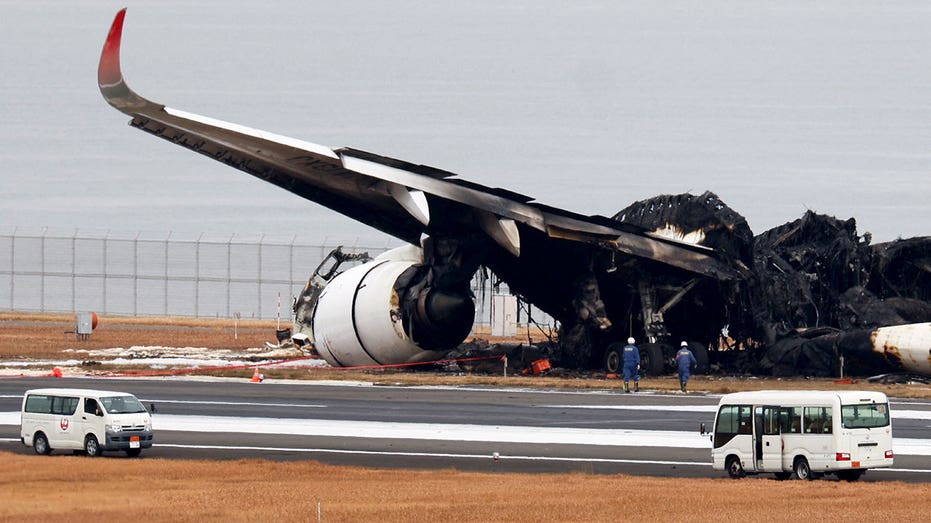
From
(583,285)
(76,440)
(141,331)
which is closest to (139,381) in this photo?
(583,285)

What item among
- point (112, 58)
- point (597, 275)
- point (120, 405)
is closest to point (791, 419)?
point (120, 405)

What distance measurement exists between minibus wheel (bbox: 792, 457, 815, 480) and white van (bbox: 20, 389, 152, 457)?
50.1 feet

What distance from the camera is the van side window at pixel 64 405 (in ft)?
115

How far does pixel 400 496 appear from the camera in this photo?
27.1 m

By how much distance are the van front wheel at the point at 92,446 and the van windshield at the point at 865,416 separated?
17.3 m

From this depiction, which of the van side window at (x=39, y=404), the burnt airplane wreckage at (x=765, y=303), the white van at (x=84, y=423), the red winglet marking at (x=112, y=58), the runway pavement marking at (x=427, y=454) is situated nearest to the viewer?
the runway pavement marking at (x=427, y=454)

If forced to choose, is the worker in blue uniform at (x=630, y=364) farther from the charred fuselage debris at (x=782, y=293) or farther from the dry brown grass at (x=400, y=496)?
the dry brown grass at (x=400, y=496)

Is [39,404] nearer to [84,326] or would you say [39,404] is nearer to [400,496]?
[400,496]

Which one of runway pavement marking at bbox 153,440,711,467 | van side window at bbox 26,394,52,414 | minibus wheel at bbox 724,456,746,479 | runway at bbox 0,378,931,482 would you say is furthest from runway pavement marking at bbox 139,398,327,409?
minibus wheel at bbox 724,456,746,479

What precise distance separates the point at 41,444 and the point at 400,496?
40.1 ft

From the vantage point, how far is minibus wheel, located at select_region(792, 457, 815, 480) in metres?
30.1

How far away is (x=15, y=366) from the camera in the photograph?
63438mm

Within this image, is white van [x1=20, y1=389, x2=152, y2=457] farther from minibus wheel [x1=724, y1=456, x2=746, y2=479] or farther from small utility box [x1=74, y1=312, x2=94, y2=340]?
small utility box [x1=74, y1=312, x2=94, y2=340]

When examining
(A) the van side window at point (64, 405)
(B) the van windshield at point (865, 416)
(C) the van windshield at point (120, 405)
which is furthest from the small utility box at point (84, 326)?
(B) the van windshield at point (865, 416)
